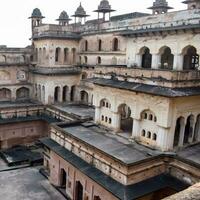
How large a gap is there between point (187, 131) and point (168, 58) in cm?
793

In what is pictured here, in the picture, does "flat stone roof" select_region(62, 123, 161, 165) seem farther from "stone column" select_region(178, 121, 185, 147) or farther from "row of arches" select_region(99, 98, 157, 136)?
"stone column" select_region(178, 121, 185, 147)

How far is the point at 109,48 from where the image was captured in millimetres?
30844

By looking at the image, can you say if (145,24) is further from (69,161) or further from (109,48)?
(69,161)

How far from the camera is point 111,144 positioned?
19.8m

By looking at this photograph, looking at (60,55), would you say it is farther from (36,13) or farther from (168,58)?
(168,58)

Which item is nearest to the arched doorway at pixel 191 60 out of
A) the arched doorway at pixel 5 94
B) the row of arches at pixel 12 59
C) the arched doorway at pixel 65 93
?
the arched doorway at pixel 65 93

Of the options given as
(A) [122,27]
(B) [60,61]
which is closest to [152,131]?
(A) [122,27]

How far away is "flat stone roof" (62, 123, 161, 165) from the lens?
57.8ft

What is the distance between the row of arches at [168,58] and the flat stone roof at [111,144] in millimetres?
7701

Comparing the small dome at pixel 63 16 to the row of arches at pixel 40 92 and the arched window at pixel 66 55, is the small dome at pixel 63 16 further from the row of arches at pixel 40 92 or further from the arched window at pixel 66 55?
the row of arches at pixel 40 92

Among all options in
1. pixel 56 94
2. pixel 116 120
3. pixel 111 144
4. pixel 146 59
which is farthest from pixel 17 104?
pixel 111 144

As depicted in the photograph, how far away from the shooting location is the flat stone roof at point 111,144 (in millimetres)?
17625

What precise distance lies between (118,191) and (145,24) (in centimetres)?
1602

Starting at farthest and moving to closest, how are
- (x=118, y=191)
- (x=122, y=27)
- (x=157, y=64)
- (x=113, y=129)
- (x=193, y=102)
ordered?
(x=122, y=27) → (x=157, y=64) → (x=113, y=129) → (x=193, y=102) → (x=118, y=191)
